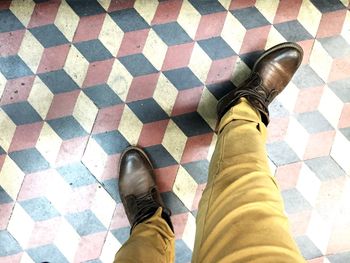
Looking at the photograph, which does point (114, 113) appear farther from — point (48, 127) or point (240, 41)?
point (240, 41)

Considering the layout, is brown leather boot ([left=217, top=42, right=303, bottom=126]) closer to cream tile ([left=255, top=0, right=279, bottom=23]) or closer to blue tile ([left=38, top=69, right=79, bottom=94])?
cream tile ([left=255, top=0, right=279, bottom=23])

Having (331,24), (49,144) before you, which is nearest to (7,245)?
(49,144)

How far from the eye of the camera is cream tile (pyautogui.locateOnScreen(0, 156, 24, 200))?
1339 mm

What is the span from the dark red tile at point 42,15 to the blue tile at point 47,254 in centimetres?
66

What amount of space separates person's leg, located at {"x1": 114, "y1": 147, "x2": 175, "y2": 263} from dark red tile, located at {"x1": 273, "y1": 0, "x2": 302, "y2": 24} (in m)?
0.58

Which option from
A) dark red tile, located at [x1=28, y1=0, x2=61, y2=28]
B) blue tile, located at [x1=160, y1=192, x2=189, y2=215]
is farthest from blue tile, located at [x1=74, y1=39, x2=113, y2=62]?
blue tile, located at [x1=160, y1=192, x2=189, y2=215]

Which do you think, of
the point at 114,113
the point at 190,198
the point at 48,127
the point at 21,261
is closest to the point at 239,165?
the point at 190,198

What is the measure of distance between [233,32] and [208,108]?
240 mm

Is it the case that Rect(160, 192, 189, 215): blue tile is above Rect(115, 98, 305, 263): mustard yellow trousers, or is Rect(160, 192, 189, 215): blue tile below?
above

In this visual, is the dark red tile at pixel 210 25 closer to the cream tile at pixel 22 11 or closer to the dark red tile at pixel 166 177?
the dark red tile at pixel 166 177

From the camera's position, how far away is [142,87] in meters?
1.36

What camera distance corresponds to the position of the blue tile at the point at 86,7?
1.37m

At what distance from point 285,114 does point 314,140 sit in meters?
0.12

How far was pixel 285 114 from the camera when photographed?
1.37 metres
